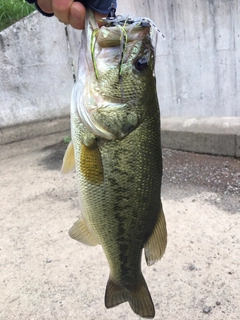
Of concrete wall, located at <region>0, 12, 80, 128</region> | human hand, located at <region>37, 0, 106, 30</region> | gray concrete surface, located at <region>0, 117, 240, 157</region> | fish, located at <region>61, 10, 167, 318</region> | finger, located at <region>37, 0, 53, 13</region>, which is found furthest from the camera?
concrete wall, located at <region>0, 12, 80, 128</region>

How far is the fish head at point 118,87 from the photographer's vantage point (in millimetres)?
1564

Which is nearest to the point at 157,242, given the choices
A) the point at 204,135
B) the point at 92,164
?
the point at 92,164

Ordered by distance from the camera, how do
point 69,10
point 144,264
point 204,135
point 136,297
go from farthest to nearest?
point 204,135
point 144,264
point 136,297
point 69,10

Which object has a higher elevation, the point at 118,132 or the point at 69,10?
the point at 69,10

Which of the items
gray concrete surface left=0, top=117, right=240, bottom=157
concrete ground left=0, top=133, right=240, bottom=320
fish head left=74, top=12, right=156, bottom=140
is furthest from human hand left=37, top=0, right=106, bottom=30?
gray concrete surface left=0, top=117, right=240, bottom=157

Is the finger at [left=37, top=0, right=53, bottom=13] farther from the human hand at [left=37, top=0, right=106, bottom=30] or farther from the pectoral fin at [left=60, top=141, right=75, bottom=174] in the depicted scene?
the pectoral fin at [left=60, top=141, right=75, bottom=174]

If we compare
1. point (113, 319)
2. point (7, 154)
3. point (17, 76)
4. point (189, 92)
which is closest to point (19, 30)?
point (17, 76)

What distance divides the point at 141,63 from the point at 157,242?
81cm

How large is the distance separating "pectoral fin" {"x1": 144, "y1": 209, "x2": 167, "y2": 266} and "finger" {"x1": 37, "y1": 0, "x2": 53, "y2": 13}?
1.08 metres

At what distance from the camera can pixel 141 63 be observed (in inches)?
62.3

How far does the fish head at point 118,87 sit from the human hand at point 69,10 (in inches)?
4.3

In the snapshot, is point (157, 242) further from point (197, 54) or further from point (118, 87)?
point (197, 54)

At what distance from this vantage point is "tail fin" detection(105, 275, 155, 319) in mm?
1891

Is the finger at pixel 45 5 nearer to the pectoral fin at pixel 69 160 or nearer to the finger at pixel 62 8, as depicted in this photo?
the finger at pixel 62 8
